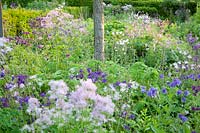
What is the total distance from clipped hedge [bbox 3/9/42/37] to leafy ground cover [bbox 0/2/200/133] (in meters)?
0.93

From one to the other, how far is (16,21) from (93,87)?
7.74 meters

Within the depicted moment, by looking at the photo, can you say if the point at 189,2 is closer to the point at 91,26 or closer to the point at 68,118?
the point at 91,26

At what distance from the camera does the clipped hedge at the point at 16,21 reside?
960cm

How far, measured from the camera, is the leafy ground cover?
2820 mm

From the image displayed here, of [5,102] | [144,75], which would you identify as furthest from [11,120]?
[144,75]

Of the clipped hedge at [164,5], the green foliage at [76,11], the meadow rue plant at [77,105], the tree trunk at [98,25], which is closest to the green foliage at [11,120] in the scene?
the meadow rue plant at [77,105]

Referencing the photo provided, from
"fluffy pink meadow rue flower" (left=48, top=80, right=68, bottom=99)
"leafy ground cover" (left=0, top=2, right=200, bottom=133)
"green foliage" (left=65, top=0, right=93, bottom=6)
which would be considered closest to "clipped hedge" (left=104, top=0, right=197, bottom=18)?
"green foliage" (left=65, top=0, right=93, bottom=6)

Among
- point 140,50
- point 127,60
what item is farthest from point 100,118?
point 140,50

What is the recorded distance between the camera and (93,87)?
273 centimetres

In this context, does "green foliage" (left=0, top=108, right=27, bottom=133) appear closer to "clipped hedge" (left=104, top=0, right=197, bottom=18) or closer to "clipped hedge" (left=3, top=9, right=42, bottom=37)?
"clipped hedge" (left=3, top=9, right=42, bottom=37)

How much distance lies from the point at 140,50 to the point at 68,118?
5588 mm

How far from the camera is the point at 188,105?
4184mm

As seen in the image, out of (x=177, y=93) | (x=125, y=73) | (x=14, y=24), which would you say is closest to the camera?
(x=177, y=93)

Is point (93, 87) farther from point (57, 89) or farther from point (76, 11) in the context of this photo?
point (76, 11)
